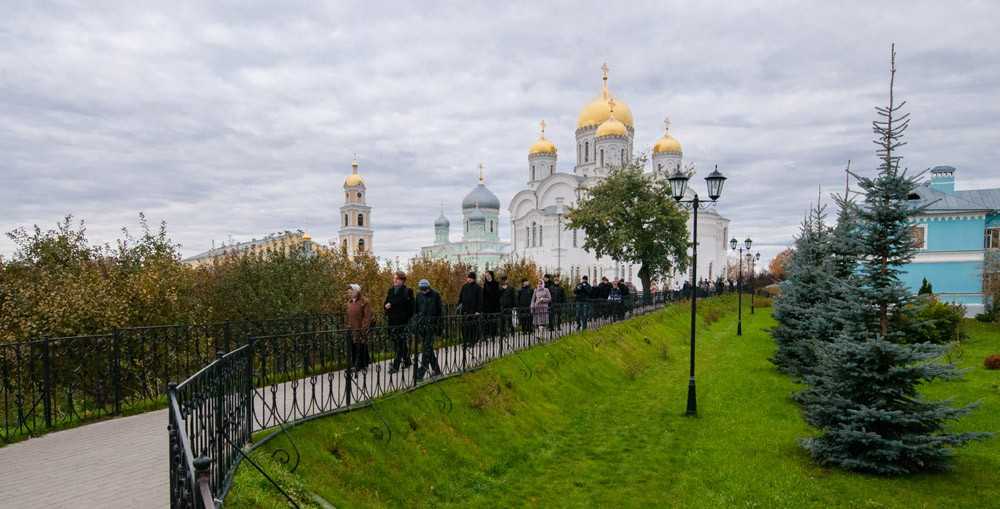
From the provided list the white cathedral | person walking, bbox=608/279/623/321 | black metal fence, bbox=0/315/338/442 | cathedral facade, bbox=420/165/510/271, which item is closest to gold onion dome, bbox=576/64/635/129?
the white cathedral

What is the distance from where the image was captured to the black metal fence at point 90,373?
26.4 feet

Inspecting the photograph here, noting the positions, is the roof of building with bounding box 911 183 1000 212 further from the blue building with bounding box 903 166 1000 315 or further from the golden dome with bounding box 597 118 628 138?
the golden dome with bounding box 597 118 628 138

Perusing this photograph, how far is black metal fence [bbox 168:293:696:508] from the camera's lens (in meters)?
4.57

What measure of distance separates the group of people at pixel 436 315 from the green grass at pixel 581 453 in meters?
0.84

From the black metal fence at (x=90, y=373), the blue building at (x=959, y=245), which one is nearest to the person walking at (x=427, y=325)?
the black metal fence at (x=90, y=373)

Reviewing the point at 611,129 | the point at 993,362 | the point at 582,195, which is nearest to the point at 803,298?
the point at 993,362

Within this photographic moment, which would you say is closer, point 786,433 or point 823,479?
point 823,479

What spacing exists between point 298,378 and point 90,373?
3675 millimetres

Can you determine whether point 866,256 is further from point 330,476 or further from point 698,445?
point 330,476

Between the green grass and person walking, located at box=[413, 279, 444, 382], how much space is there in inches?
19.2

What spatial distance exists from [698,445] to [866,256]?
4564 mm

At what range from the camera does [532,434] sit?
11.1 metres

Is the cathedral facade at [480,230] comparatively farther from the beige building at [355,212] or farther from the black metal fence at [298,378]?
the black metal fence at [298,378]

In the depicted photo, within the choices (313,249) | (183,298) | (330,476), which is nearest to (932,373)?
(330,476)
